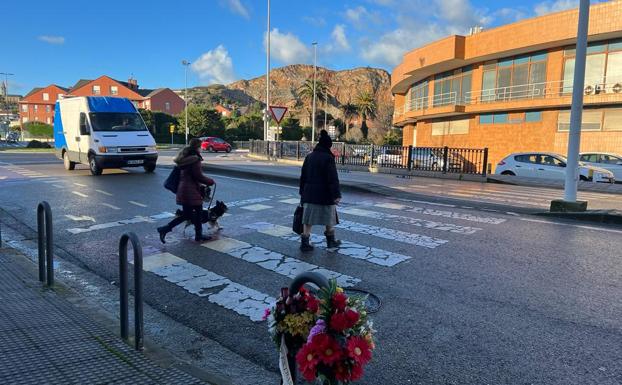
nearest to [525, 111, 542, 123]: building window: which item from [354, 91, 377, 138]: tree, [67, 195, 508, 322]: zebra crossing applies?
[67, 195, 508, 322]: zebra crossing

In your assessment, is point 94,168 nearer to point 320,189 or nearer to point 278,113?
point 278,113

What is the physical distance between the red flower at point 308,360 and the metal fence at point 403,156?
19264 mm

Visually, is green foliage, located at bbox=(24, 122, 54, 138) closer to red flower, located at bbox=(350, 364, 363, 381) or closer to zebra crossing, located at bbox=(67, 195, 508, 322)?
zebra crossing, located at bbox=(67, 195, 508, 322)

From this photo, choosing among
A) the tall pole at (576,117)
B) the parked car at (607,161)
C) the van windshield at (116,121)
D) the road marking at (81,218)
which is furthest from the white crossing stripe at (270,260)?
the parked car at (607,161)

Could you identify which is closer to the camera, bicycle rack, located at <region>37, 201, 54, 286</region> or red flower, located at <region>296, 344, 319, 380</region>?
red flower, located at <region>296, 344, 319, 380</region>

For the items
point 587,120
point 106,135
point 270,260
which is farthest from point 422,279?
point 587,120

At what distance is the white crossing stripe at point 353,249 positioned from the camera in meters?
6.26

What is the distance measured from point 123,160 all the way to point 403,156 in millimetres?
13157

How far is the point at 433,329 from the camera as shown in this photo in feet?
13.5

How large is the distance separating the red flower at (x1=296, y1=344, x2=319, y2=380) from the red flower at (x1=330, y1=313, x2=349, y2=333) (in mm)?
152

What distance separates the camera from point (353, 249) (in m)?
6.80

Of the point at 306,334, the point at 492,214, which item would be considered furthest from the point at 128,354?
the point at 492,214

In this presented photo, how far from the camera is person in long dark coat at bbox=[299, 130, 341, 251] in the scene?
6562 millimetres

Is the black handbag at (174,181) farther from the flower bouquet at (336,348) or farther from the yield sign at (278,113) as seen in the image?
the yield sign at (278,113)
